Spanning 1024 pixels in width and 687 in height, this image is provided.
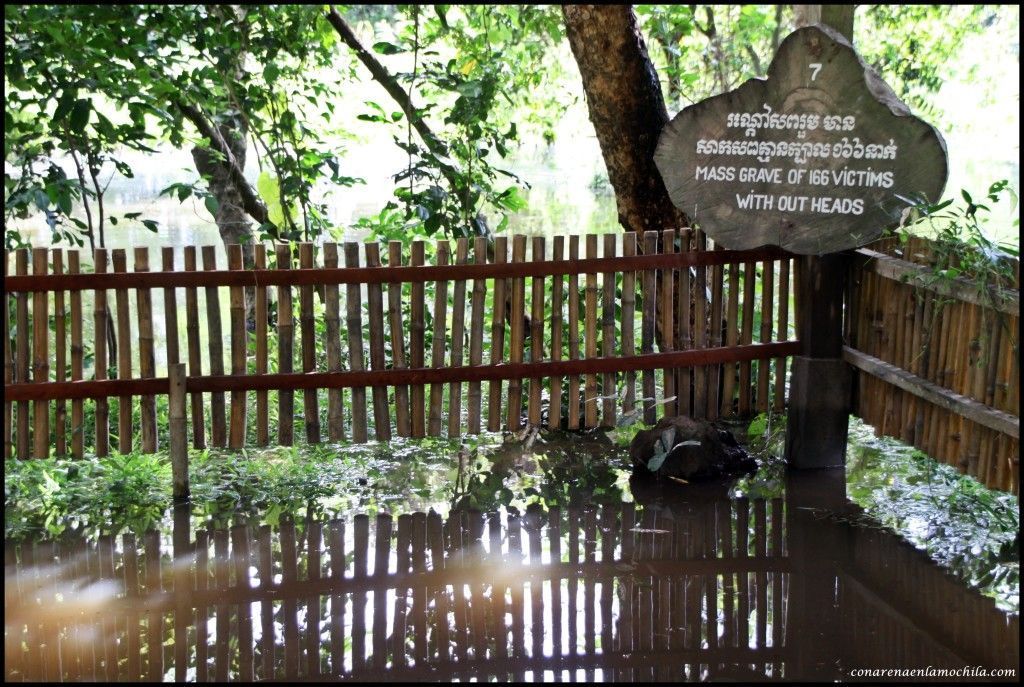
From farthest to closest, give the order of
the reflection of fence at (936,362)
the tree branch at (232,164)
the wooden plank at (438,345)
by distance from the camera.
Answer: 1. the tree branch at (232,164)
2. the wooden plank at (438,345)
3. the reflection of fence at (936,362)

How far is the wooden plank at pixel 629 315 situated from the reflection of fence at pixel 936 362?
4.51 feet

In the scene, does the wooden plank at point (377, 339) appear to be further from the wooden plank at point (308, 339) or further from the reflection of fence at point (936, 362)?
the reflection of fence at point (936, 362)

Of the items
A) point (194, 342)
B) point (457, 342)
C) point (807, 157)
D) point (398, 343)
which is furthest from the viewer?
point (457, 342)

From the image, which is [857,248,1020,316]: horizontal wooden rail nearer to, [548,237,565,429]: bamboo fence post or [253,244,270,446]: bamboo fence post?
[548,237,565,429]: bamboo fence post

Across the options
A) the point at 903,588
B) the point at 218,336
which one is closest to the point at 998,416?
the point at 903,588

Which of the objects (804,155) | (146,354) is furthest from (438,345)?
(804,155)

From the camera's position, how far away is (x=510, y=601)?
15.6ft

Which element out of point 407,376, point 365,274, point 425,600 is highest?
point 365,274

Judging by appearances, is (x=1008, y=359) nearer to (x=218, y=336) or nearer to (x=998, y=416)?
(x=998, y=416)

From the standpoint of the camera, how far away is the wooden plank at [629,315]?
21.5ft

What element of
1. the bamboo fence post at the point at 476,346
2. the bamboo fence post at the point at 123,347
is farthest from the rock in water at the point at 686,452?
the bamboo fence post at the point at 123,347

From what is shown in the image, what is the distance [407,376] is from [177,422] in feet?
4.52

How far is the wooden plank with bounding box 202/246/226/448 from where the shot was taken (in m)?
6.10

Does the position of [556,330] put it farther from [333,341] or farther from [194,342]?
[194,342]
